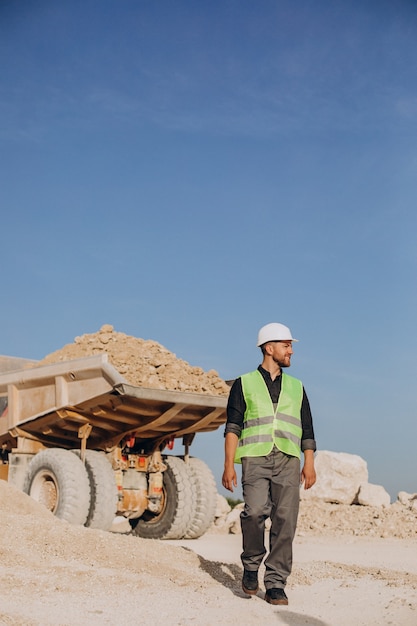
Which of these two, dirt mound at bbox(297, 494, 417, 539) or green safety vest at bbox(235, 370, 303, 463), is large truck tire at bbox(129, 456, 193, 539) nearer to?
dirt mound at bbox(297, 494, 417, 539)

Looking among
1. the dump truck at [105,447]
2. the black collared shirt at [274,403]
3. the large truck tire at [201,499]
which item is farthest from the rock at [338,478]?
the black collared shirt at [274,403]

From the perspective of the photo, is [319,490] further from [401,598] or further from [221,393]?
[401,598]

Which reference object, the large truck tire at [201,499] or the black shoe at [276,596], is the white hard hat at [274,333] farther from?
the large truck tire at [201,499]

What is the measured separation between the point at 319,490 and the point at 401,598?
10119mm

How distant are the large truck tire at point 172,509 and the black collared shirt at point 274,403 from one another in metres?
5.74

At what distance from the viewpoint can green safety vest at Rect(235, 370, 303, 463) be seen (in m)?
5.62

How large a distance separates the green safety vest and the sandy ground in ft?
3.39

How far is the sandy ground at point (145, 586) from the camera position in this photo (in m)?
4.89

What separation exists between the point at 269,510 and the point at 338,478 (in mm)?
10699

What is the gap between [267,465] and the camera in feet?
18.4

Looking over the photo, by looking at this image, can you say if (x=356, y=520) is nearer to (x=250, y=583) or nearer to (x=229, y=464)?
(x=250, y=583)

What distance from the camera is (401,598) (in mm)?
5832

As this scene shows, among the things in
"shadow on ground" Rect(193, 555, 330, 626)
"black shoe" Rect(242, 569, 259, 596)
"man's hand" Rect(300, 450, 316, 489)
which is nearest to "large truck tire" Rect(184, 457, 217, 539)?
"shadow on ground" Rect(193, 555, 330, 626)

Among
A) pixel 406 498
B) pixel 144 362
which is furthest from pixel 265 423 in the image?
pixel 406 498
